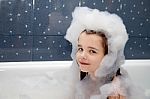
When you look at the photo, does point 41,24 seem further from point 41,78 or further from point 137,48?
point 137,48

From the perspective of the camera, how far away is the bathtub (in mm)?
1576

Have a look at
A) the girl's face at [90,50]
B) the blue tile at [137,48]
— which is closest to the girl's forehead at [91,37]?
the girl's face at [90,50]

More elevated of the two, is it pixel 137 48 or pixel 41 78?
pixel 137 48

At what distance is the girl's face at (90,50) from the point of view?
1263 millimetres

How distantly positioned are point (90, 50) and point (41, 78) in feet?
1.61

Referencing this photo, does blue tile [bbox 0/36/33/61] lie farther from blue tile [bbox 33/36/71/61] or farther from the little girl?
the little girl

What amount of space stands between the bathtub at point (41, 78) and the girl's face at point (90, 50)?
29 centimetres

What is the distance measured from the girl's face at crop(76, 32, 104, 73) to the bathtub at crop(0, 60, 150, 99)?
0.29 meters

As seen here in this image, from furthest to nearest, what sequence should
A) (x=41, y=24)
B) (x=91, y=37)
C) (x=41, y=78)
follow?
(x=41, y=24) < (x=41, y=78) < (x=91, y=37)

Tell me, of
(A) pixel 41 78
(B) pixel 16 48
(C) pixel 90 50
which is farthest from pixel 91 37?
(B) pixel 16 48

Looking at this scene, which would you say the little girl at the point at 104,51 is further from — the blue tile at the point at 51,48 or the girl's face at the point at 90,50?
the blue tile at the point at 51,48

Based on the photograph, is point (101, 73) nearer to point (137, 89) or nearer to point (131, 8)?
point (137, 89)

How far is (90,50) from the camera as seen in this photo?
1.28m

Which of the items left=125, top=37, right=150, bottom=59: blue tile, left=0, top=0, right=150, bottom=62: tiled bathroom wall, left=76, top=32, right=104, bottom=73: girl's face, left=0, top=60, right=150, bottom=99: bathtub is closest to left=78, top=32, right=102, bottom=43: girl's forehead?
left=76, top=32, right=104, bottom=73: girl's face
